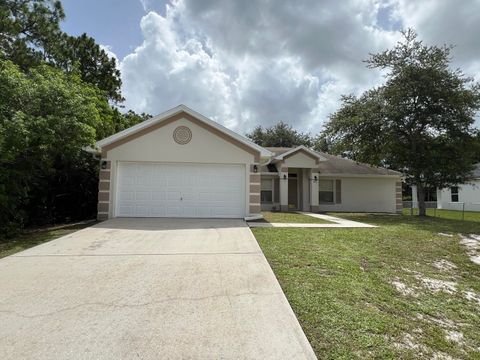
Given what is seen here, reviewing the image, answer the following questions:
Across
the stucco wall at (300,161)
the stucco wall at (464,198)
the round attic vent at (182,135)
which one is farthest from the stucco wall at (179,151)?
the stucco wall at (464,198)

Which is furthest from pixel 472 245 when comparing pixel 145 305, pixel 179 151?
pixel 179 151

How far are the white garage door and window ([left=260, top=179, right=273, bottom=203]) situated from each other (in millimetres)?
7435

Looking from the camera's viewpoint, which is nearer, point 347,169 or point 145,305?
point 145,305

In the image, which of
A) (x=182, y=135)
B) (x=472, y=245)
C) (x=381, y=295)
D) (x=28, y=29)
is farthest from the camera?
(x=28, y=29)

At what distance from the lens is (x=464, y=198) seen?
26.9m

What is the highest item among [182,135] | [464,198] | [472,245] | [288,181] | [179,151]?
[182,135]

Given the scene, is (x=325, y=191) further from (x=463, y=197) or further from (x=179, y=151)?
(x=463, y=197)

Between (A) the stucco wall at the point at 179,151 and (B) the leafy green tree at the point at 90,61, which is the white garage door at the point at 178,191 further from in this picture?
(B) the leafy green tree at the point at 90,61

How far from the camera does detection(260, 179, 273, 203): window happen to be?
20688 mm

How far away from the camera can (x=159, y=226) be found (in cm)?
1073

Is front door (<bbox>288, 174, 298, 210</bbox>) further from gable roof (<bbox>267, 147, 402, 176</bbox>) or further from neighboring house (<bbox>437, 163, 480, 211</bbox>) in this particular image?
neighboring house (<bbox>437, 163, 480, 211</bbox>)

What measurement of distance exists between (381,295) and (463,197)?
27.5 meters

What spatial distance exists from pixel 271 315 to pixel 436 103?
16.8 m

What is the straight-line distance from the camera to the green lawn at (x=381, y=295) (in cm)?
345
